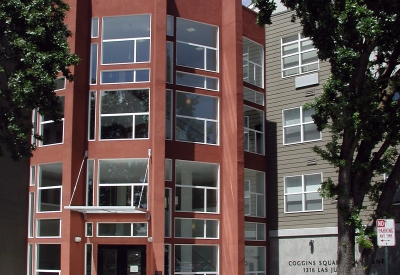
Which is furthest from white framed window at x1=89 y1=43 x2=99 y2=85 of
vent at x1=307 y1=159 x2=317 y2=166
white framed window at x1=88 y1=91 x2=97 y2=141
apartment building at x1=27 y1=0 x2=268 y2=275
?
vent at x1=307 y1=159 x2=317 y2=166

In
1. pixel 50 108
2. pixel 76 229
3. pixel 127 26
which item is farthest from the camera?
pixel 127 26

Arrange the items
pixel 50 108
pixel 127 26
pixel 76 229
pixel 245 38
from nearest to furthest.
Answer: pixel 50 108
pixel 76 229
pixel 127 26
pixel 245 38

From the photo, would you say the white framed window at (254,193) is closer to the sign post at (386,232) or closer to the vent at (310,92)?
the vent at (310,92)

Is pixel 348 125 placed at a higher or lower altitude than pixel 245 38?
lower

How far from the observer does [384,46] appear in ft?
54.7

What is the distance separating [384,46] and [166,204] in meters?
10.9

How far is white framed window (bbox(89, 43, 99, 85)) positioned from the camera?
80.8ft

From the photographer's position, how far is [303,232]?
87.3 feet

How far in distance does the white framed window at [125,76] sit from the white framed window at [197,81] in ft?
4.79

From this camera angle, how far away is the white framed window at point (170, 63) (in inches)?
981

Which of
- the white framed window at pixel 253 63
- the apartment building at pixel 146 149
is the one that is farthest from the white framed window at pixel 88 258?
the white framed window at pixel 253 63

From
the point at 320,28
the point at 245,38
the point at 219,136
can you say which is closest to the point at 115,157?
the point at 219,136

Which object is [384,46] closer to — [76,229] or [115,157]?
[115,157]

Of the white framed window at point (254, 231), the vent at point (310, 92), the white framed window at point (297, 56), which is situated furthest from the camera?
the white framed window at point (297, 56)
